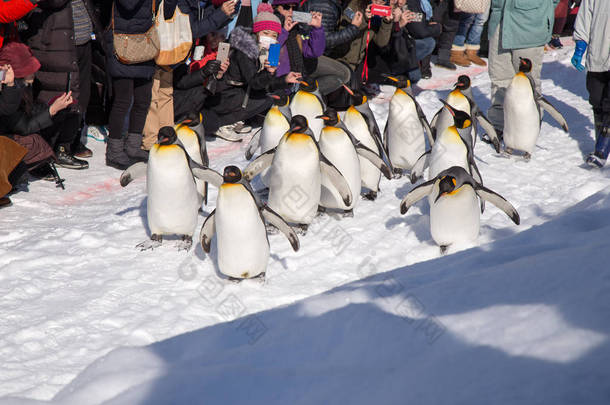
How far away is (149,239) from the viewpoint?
4449 millimetres

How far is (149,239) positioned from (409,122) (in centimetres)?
258

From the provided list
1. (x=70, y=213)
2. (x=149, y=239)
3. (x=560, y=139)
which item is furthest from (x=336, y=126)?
(x=560, y=139)

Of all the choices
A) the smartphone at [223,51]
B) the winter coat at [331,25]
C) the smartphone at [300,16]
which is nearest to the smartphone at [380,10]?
the winter coat at [331,25]

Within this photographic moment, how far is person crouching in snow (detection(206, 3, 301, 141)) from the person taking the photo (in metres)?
6.32

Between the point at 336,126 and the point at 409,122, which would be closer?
the point at 336,126

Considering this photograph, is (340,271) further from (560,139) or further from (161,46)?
(560,139)

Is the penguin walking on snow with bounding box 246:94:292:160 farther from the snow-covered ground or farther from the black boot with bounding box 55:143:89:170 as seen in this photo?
the black boot with bounding box 55:143:89:170

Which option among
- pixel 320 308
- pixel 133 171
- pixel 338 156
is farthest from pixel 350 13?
pixel 320 308

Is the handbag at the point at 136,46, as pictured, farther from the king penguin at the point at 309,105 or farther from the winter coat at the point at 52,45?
the king penguin at the point at 309,105

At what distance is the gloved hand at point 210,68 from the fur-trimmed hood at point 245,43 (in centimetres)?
36

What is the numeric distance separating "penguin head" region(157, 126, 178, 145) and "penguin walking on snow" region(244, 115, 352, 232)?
72 cm

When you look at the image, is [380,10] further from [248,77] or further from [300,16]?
[248,77]

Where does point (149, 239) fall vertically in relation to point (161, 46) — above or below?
below

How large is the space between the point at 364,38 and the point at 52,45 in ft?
12.5
